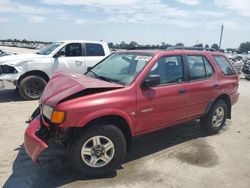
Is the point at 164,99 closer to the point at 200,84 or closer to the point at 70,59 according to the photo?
the point at 200,84

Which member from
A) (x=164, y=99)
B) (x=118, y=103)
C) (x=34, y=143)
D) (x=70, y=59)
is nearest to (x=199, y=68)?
(x=164, y=99)

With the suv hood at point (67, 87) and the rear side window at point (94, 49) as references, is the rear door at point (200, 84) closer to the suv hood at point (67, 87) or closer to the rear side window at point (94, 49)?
the suv hood at point (67, 87)

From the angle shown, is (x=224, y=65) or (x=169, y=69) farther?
(x=224, y=65)

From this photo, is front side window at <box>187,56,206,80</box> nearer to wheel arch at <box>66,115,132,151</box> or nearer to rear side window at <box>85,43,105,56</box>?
wheel arch at <box>66,115,132,151</box>

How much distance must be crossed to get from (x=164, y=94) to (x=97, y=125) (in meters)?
1.30

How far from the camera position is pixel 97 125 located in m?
4.12

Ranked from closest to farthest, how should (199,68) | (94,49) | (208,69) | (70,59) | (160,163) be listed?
(160,163) → (199,68) → (208,69) → (70,59) → (94,49)

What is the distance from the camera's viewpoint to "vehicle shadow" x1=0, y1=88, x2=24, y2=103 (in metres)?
8.99

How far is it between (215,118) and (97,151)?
3.05 metres

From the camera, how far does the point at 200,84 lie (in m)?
5.60

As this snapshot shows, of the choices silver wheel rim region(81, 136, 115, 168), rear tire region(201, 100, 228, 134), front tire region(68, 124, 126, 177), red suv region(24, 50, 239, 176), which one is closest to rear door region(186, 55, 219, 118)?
red suv region(24, 50, 239, 176)

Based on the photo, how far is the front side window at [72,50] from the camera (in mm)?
9572

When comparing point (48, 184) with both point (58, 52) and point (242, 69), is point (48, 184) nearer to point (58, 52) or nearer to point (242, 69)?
point (58, 52)

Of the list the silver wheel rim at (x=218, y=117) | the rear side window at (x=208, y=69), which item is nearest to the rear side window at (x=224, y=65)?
the rear side window at (x=208, y=69)
